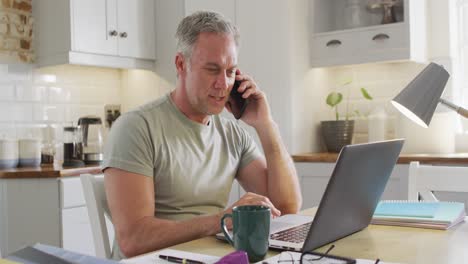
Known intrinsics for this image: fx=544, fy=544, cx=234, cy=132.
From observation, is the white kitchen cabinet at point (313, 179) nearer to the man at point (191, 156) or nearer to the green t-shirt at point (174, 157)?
the man at point (191, 156)

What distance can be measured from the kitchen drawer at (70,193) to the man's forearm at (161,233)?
4.70 ft

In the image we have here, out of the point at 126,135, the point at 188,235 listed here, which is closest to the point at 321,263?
the point at 188,235

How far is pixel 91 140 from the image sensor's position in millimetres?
3236

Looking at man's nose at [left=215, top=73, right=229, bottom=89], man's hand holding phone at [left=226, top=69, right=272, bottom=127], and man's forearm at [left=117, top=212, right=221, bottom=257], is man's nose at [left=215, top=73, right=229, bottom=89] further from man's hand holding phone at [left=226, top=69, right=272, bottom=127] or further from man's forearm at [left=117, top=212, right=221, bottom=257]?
man's forearm at [left=117, top=212, right=221, bottom=257]

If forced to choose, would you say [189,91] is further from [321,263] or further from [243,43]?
[243,43]

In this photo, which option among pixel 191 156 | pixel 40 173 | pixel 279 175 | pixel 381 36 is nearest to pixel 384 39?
pixel 381 36

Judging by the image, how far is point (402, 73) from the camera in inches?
136

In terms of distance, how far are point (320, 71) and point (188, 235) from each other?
8.18 feet

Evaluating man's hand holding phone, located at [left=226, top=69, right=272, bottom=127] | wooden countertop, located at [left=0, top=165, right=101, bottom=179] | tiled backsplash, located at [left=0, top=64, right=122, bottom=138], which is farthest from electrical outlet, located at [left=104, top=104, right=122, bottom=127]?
man's hand holding phone, located at [left=226, top=69, right=272, bottom=127]

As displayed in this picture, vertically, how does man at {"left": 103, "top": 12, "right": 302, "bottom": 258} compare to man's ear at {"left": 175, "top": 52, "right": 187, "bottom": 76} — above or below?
below

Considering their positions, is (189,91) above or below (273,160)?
above

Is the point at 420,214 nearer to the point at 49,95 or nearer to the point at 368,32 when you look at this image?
the point at 368,32

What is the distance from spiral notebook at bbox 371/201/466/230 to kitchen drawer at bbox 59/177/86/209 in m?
1.71

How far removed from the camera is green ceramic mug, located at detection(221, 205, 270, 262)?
3.50 ft
